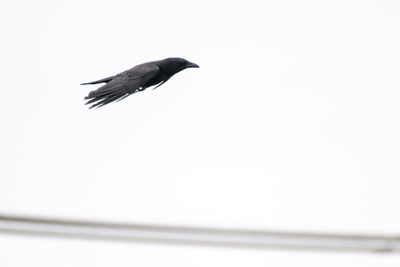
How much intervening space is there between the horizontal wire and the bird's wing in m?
4.16

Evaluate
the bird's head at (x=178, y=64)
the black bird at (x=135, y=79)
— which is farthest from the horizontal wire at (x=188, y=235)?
the bird's head at (x=178, y=64)

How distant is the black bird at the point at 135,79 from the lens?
6189mm

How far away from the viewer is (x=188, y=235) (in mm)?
1790

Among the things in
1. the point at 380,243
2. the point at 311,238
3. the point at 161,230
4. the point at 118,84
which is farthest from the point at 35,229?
the point at 118,84

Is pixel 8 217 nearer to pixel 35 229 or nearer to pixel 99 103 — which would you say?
pixel 35 229

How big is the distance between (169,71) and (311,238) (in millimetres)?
5775

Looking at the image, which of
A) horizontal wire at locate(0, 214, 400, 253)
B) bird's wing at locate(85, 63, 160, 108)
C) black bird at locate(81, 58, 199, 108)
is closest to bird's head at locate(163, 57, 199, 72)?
black bird at locate(81, 58, 199, 108)

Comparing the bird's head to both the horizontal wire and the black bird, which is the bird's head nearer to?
the black bird

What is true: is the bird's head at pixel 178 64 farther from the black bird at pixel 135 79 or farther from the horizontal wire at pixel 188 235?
the horizontal wire at pixel 188 235

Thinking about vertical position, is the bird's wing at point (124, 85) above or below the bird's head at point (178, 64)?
below

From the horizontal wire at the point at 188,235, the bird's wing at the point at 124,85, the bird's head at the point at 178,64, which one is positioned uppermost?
the bird's head at the point at 178,64

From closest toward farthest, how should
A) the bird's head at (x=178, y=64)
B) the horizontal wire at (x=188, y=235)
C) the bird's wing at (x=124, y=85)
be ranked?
the horizontal wire at (x=188, y=235) < the bird's wing at (x=124, y=85) < the bird's head at (x=178, y=64)

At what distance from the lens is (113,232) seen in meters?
1.77

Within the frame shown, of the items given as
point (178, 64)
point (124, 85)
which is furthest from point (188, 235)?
point (178, 64)
